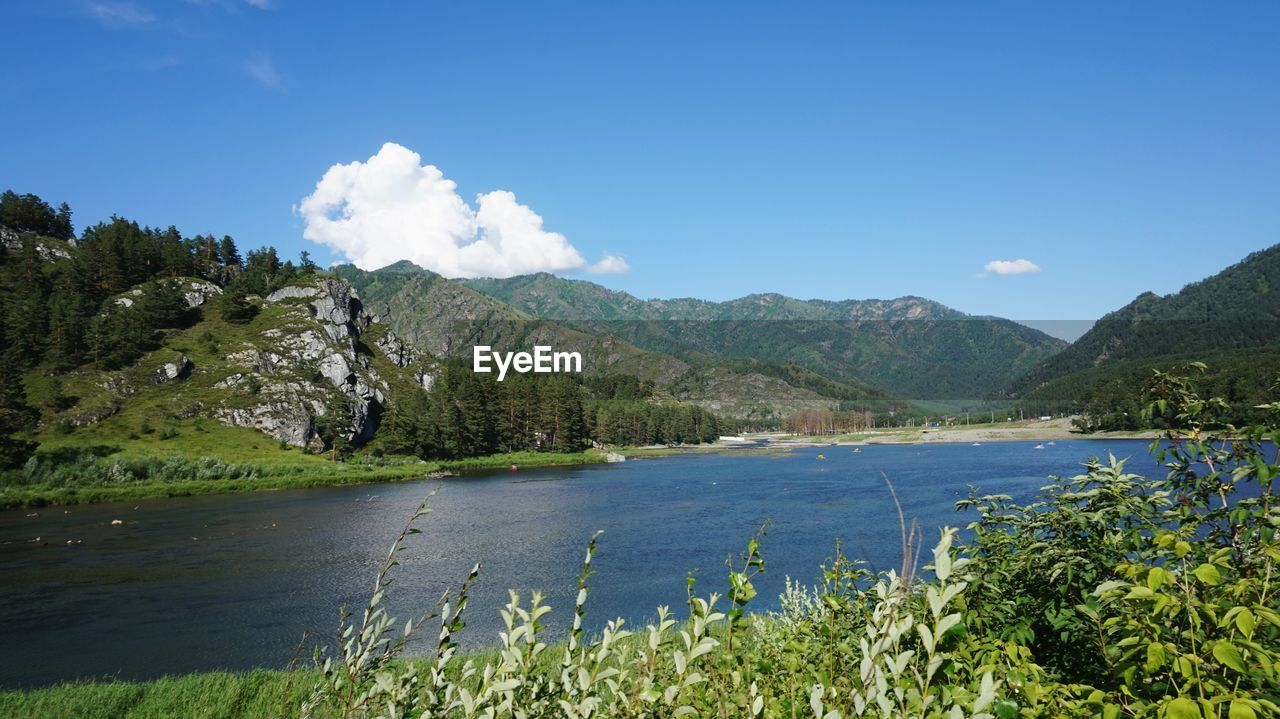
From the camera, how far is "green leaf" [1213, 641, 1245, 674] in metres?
2.79

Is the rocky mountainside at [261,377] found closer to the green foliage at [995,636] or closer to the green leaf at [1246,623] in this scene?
the green foliage at [995,636]

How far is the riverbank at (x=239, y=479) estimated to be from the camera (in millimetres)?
58031

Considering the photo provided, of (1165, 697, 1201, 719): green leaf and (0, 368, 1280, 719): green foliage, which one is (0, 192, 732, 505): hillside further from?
(1165, 697, 1201, 719): green leaf

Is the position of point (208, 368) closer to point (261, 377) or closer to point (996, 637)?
point (261, 377)

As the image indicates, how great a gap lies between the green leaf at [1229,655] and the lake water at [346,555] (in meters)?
7.67

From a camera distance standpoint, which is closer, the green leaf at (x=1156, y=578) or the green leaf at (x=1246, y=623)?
the green leaf at (x=1246, y=623)

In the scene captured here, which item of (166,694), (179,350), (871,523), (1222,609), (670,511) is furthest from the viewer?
(179,350)

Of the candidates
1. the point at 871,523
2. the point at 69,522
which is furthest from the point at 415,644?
the point at 69,522

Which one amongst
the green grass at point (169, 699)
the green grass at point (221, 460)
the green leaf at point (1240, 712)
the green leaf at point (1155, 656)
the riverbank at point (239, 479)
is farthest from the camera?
the green grass at point (221, 460)

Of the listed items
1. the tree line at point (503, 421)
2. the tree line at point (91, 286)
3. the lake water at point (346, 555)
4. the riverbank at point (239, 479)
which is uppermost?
the tree line at point (91, 286)

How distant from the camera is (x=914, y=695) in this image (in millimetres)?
2252

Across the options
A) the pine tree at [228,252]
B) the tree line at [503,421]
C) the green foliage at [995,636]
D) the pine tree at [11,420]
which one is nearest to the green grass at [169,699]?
the green foliage at [995,636]

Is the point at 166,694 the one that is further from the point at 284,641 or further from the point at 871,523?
the point at 871,523

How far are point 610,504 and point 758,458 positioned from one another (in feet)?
223
